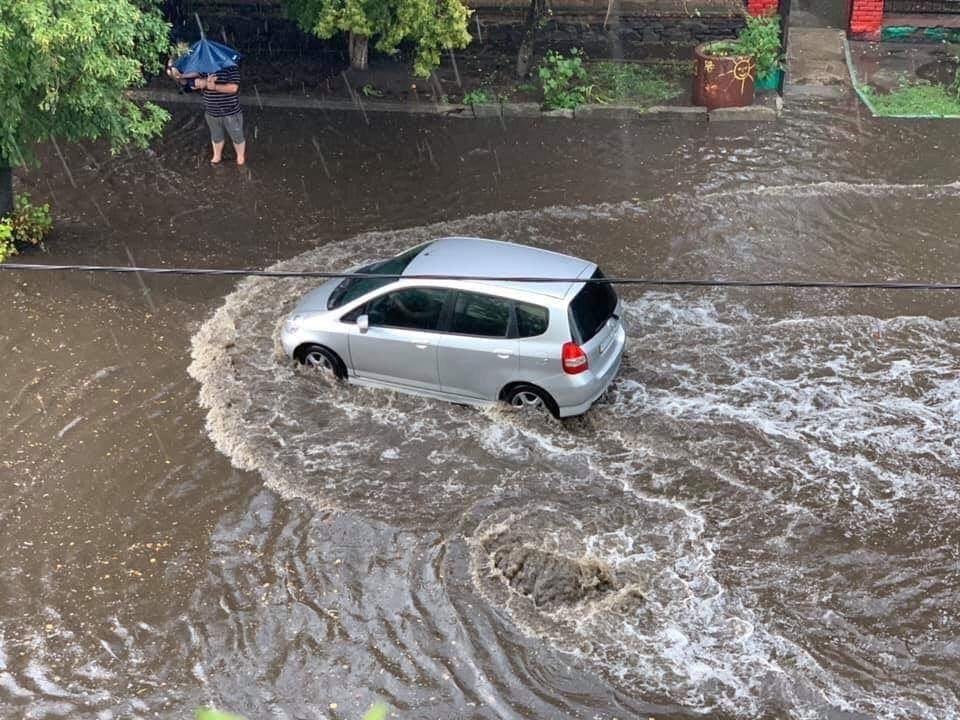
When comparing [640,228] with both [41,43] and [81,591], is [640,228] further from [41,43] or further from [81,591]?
[81,591]

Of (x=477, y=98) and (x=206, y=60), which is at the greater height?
(x=206, y=60)

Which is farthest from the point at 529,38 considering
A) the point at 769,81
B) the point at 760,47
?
the point at 769,81

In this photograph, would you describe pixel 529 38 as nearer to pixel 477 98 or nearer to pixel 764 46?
pixel 477 98

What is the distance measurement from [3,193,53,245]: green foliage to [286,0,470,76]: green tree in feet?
16.7

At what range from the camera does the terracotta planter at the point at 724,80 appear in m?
15.5

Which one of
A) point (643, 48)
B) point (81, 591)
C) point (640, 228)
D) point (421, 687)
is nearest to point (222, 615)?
point (81, 591)

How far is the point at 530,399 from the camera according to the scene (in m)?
8.98

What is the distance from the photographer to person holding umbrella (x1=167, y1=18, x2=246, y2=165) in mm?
13305

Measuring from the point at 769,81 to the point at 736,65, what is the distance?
1.37m

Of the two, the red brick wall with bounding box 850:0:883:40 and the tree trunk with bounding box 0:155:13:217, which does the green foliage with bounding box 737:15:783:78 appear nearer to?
the red brick wall with bounding box 850:0:883:40

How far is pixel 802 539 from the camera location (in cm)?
759

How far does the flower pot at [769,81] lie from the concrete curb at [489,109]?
0.88 m

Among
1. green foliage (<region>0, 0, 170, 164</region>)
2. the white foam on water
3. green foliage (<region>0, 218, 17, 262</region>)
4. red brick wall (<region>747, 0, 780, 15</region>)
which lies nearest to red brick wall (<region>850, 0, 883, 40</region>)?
red brick wall (<region>747, 0, 780, 15</region>)

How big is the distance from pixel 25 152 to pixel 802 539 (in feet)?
31.1
